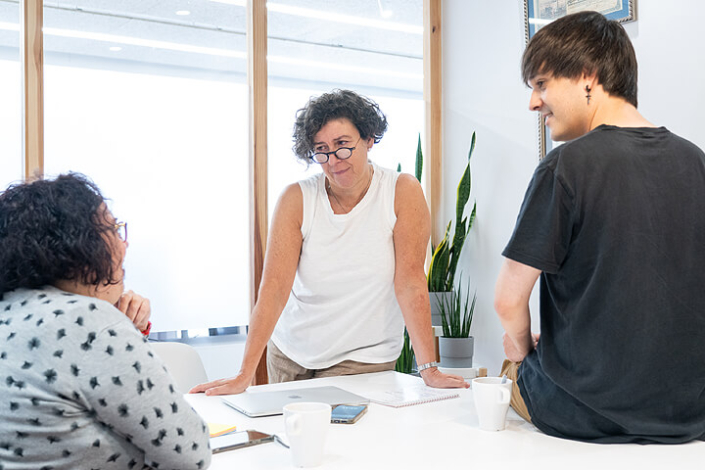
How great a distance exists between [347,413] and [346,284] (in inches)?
27.9

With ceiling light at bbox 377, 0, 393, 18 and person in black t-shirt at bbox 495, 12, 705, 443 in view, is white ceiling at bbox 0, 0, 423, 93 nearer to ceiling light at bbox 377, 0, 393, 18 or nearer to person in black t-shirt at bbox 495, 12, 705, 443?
ceiling light at bbox 377, 0, 393, 18

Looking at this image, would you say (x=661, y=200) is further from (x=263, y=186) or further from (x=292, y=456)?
(x=263, y=186)

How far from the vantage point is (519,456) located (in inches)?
44.1

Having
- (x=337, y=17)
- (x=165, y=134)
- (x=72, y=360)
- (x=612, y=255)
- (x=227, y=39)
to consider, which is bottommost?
(x=72, y=360)

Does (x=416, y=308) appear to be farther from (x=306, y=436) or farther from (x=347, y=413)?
(x=306, y=436)

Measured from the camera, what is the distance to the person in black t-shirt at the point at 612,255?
3.67 feet

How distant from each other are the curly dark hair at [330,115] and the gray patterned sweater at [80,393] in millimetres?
1238

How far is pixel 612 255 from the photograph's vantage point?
3.67 ft

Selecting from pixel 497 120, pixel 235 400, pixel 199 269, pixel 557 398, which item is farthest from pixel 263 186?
pixel 557 398

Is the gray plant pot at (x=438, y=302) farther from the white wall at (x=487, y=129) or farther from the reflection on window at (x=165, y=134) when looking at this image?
the reflection on window at (x=165, y=134)

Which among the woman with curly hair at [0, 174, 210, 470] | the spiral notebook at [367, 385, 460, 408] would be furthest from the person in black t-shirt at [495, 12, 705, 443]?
the woman with curly hair at [0, 174, 210, 470]

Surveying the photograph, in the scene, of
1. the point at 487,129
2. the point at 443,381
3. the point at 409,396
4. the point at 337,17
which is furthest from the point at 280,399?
the point at 337,17

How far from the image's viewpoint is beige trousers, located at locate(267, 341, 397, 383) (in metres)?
1.97

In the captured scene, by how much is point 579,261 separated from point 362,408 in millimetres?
567
